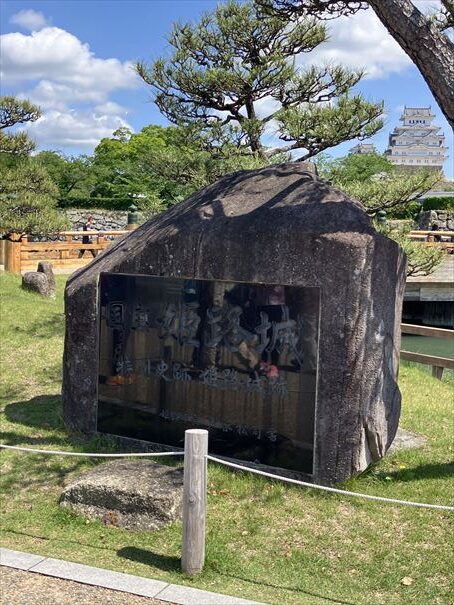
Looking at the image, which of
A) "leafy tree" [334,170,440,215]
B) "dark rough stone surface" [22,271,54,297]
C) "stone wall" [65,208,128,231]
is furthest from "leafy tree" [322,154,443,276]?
"stone wall" [65,208,128,231]

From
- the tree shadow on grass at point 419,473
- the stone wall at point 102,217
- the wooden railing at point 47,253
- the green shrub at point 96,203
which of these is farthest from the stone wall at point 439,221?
the tree shadow on grass at point 419,473

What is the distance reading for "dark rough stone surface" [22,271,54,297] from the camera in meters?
16.6

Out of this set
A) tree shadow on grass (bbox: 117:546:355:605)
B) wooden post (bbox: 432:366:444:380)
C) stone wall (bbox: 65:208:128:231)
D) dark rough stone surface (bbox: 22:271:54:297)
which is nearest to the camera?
tree shadow on grass (bbox: 117:546:355:605)

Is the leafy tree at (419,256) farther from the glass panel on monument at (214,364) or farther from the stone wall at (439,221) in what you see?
the stone wall at (439,221)

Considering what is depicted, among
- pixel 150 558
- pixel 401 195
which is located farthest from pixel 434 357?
pixel 150 558

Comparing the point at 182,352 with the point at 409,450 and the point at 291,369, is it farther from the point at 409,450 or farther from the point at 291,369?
the point at 409,450

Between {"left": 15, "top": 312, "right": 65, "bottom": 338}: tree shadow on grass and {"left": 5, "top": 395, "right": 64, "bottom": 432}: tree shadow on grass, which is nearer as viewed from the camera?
{"left": 5, "top": 395, "right": 64, "bottom": 432}: tree shadow on grass

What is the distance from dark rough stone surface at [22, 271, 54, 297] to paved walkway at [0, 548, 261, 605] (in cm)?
1198

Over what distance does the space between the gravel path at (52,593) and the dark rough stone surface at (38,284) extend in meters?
12.2

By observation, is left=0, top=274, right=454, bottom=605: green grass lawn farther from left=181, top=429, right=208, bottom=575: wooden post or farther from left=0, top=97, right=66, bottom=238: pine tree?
left=0, top=97, right=66, bottom=238: pine tree

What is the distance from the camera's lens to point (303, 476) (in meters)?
6.68

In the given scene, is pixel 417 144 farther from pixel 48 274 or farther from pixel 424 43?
pixel 424 43

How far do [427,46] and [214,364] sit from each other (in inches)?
135

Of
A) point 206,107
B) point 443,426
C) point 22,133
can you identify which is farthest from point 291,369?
point 22,133
